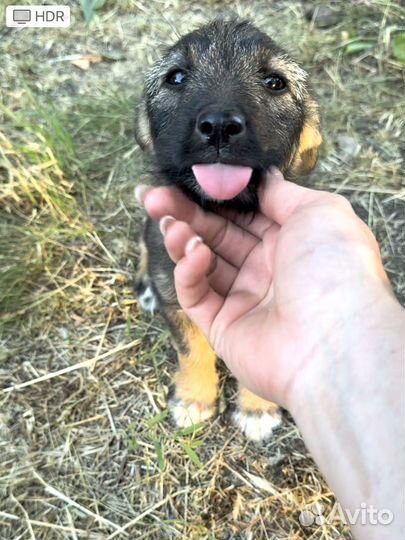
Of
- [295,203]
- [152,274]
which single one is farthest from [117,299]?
[295,203]

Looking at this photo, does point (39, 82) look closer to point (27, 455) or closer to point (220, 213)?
point (220, 213)

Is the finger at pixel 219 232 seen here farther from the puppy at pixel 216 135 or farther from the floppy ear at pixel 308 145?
the floppy ear at pixel 308 145

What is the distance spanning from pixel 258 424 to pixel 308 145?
1.42m

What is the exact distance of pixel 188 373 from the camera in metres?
3.31

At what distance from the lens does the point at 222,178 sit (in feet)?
7.91

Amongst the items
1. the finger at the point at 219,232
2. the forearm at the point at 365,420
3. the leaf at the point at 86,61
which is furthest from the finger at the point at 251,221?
the leaf at the point at 86,61

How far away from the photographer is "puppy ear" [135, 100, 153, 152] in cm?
313

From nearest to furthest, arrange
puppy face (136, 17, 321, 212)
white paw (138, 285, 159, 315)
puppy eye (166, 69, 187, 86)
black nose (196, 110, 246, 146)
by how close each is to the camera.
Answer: black nose (196, 110, 246, 146) < puppy face (136, 17, 321, 212) < puppy eye (166, 69, 187, 86) < white paw (138, 285, 159, 315)

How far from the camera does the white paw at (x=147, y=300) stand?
365 centimetres

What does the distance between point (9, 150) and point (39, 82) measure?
41.3 inches

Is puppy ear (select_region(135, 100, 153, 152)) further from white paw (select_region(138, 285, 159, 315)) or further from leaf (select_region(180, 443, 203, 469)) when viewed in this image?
leaf (select_region(180, 443, 203, 469))

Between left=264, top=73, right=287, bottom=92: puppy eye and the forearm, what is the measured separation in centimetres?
119

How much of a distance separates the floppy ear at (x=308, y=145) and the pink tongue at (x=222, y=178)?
60 cm

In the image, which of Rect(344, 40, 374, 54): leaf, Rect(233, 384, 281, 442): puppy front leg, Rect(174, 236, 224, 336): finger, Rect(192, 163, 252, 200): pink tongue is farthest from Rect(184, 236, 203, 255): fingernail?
Rect(344, 40, 374, 54): leaf
